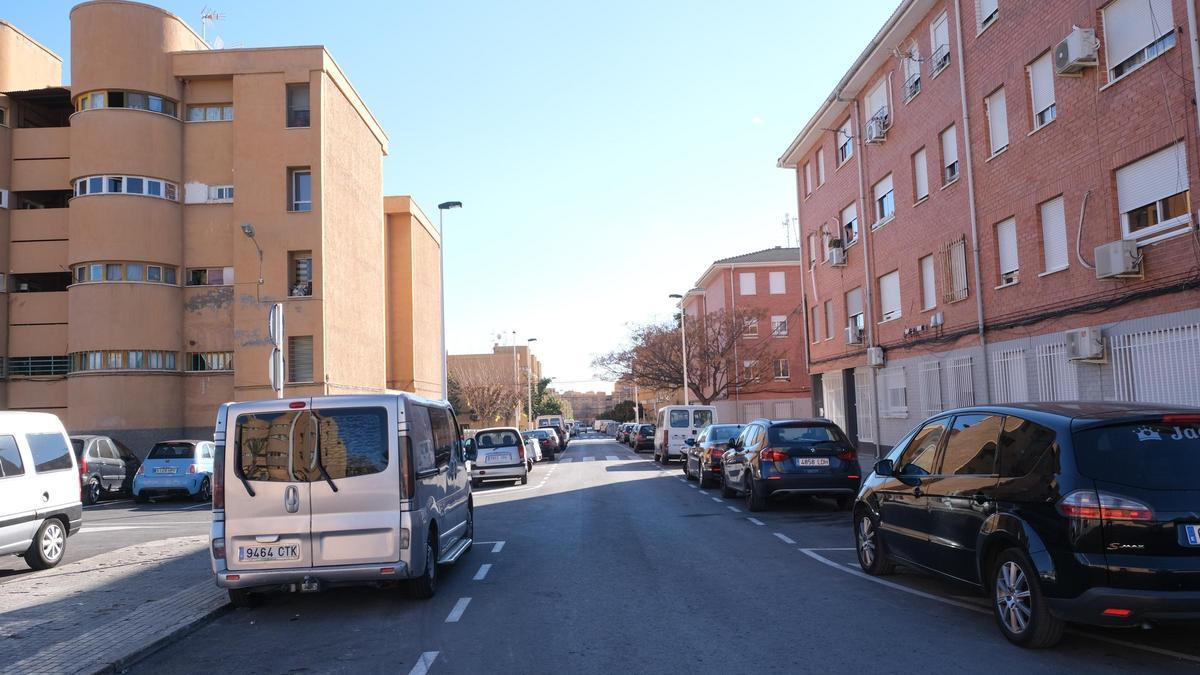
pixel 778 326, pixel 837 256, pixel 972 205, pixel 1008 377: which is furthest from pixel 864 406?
pixel 778 326

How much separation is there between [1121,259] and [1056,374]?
3380mm

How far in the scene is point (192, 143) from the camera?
3086cm

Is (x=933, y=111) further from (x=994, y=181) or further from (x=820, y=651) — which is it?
(x=820, y=651)

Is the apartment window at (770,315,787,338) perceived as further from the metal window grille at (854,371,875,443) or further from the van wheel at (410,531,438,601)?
the van wheel at (410,531,438,601)

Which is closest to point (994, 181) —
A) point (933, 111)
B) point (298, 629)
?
point (933, 111)

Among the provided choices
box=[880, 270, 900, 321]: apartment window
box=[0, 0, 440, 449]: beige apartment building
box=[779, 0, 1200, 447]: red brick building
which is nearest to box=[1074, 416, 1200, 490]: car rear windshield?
box=[779, 0, 1200, 447]: red brick building

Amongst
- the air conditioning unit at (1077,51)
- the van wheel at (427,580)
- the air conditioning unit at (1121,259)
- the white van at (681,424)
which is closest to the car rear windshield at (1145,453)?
the van wheel at (427,580)

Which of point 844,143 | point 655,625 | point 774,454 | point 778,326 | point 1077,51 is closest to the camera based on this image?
point 655,625

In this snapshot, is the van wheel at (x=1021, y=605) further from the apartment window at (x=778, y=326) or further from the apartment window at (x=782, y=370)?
the apartment window at (x=778, y=326)

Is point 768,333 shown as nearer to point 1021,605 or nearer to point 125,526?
point 125,526

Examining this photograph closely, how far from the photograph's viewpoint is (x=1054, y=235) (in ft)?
52.9

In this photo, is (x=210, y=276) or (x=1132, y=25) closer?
(x=1132, y=25)

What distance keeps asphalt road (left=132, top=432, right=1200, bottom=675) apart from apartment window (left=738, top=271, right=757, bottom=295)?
4466cm

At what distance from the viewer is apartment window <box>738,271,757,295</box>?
183 feet
